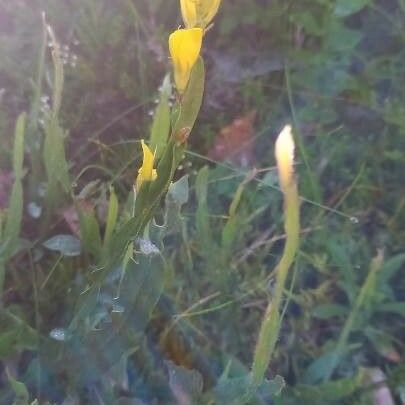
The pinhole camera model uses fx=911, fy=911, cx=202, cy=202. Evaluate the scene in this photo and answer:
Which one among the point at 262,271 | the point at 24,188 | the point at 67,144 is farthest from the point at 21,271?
the point at 262,271

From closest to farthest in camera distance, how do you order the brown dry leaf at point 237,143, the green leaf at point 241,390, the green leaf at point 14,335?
the green leaf at point 241,390 < the green leaf at point 14,335 < the brown dry leaf at point 237,143

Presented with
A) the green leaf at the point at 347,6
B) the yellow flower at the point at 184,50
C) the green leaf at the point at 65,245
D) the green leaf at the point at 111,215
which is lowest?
the green leaf at the point at 65,245

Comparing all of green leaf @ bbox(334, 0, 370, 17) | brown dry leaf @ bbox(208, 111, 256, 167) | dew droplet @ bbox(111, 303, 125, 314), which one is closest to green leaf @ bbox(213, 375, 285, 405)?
dew droplet @ bbox(111, 303, 125, 314)

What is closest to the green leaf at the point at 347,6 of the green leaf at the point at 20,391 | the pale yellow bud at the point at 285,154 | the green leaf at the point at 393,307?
the green leaf at the point at 393,307

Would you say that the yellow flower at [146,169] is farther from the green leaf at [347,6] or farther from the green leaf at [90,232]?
the green leaf at [347,6]

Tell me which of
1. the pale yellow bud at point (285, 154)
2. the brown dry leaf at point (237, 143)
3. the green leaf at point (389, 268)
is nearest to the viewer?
the pale yellow bud at point (285, 154)

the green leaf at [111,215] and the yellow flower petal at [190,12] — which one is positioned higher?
Result: the yellow flower petal at [190,12]

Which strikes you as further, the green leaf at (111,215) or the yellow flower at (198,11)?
the green leaf at (111,215)
